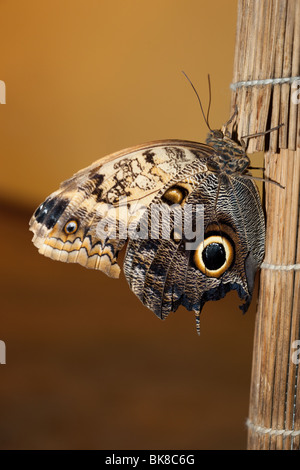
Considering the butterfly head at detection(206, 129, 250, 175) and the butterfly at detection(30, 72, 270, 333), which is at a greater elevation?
the butterfly head at detection(206, 129, 250, 175)

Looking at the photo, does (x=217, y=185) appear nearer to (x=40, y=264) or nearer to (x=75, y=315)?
(x=75, y=315)

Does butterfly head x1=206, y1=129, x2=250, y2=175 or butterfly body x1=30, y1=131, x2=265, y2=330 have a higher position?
butterfly head x1=206, y1=129, x2=250, y2=175

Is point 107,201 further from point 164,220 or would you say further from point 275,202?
point 275,202

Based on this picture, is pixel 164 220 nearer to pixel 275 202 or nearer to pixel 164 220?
pixel 164 220

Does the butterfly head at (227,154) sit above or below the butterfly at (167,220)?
above

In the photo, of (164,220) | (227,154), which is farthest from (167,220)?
(227,154)
